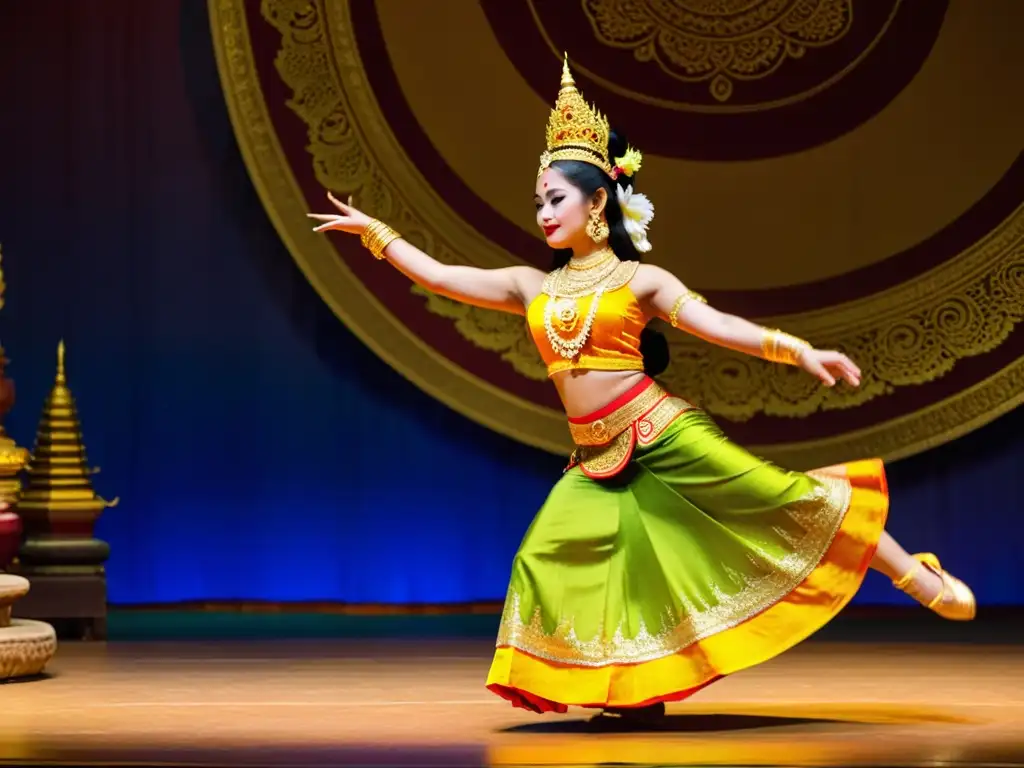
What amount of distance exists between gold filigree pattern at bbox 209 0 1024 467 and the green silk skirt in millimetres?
1940

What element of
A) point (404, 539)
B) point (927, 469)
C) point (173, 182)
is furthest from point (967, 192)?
point (173, 182)

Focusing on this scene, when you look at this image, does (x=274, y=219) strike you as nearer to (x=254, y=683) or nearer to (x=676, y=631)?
(x=254, y=683)

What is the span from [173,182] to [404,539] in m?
1.11

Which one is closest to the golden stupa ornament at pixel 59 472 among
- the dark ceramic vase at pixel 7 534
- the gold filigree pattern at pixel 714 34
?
the dark ceramic vase at pixel 7 534

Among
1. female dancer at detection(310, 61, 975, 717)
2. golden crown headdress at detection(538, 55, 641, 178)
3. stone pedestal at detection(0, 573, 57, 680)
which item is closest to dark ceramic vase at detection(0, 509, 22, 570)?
stone pedestal at detection(0, 573, 57, 680)

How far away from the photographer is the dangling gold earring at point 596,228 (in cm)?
335

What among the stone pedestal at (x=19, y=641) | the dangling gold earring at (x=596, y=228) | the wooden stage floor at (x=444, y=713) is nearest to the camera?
the wooden stage floor at (x=444, y=713)

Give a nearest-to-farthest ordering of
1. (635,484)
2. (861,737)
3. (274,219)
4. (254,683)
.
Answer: (861,737) → (635,484) → (254,683) → (274,219)

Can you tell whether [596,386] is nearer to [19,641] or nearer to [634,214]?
[634,214]

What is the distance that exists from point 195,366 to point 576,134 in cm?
216

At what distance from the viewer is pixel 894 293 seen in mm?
5254

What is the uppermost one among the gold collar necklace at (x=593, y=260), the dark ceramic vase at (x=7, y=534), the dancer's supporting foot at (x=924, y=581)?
the gold collar necklace at (x=593, y=260)

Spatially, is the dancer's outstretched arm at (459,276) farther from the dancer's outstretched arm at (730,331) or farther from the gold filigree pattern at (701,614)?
the gold filigree pattern at (701,614)

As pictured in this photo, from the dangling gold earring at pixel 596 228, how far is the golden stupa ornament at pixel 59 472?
6.20ft
